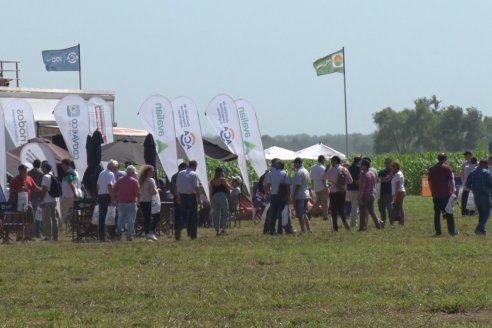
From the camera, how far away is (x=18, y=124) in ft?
113

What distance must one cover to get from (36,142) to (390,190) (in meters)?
8.31

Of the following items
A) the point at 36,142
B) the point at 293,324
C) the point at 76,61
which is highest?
the point at 76,61

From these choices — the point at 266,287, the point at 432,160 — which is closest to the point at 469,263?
the point at 266,287

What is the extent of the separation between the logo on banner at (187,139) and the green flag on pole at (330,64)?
1110 inches

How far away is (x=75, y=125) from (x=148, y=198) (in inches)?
254

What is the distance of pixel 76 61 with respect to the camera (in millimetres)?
53500

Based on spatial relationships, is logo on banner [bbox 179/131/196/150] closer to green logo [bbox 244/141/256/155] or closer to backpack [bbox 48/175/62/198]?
green logo [bbox 244/141/256/155]

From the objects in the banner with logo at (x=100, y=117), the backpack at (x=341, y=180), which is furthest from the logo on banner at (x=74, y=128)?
the backpack at (x=341, y=180)

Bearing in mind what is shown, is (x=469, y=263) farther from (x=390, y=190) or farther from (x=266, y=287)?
(x=390, y=190)

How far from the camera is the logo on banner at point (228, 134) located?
36219 mm

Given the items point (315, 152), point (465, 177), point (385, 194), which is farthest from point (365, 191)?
point (315, 152)

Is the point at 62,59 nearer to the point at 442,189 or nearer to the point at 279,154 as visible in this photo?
the point at 279,154

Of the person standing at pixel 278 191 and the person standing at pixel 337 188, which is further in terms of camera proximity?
the person standing at pixel 337 188

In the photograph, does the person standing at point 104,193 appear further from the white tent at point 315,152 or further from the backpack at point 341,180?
the white tent at point 315,152
